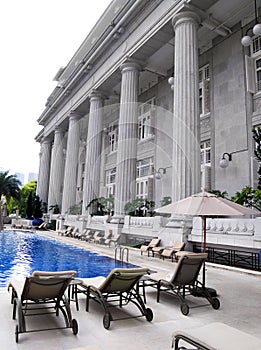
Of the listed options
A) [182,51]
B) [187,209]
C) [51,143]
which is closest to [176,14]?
[182,51]

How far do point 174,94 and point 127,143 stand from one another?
15.6ft

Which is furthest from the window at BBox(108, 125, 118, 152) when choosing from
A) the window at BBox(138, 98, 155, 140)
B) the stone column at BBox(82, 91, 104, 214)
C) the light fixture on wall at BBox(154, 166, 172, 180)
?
the light fixture on wall at BBox(154, 166, 172, 180)

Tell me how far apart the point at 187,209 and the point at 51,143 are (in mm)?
35475

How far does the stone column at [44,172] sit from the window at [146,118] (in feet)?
57.6

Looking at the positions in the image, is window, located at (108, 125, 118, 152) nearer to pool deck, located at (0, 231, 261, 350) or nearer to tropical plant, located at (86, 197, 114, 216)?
tropical plant, located at (86, 197, 114, 216)

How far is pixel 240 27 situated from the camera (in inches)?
611

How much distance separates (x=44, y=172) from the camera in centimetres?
3778

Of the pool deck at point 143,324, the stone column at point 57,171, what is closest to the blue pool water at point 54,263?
the pool deck at point 143,324

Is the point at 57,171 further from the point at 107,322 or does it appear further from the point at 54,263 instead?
the point at 107,322

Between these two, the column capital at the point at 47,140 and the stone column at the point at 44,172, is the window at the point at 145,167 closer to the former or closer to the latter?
the stone column at the point at 44,172

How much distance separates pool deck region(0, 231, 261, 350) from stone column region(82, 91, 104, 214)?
52.1 feet

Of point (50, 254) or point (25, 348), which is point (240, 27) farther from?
point (25, 348)

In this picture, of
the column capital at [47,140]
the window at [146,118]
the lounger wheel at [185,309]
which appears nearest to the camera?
the lounger wheel at [185,309]

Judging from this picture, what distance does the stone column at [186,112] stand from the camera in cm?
1255
